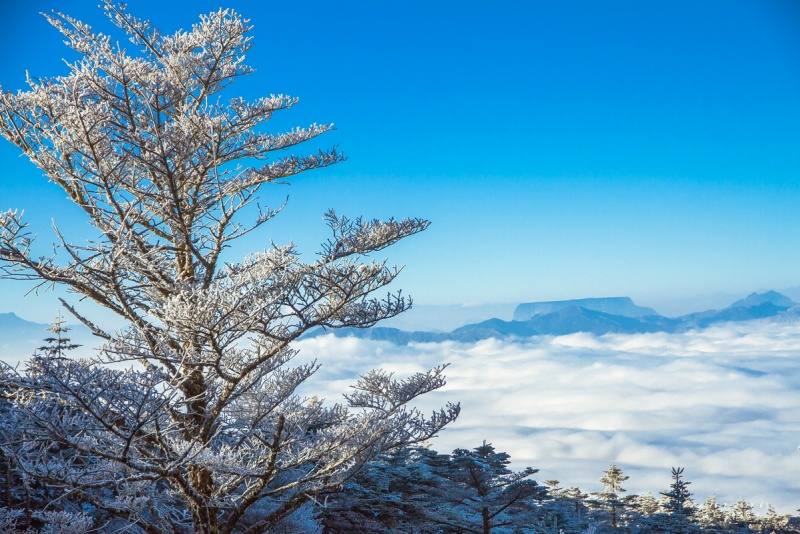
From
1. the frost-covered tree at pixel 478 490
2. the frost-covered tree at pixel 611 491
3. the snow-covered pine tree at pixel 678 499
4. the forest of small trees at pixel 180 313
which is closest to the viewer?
the forest of small trees at pixel 180 313

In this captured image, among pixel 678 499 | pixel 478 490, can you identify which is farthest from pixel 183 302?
pixel 678 499

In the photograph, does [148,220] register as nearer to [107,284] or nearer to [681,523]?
[107,284]

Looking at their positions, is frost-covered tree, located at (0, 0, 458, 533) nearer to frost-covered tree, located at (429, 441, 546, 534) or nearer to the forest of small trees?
the forest of small trees

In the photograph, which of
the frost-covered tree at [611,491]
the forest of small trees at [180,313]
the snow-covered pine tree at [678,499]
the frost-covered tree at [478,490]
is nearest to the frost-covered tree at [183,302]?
the forest of small trees at [180,313]

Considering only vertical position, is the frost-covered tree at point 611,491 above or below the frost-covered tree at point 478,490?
below

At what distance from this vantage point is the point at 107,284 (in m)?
6.77

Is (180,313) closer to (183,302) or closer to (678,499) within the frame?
(183,302)

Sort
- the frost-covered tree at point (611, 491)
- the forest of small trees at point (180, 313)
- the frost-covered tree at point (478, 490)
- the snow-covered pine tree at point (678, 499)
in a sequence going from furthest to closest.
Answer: the frost-covered tree at point (611, 491) → the snow-covered pine tree at point (678, 499) → the frost-covered tree at point (478, 490) → the forest of small trees at point (180, 313)

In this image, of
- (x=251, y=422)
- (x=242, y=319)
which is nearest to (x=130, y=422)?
(x=242, y=319)

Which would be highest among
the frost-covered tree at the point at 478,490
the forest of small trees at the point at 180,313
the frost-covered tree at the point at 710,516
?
the forest of small trees at the point at 180,313

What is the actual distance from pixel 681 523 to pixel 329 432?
2120 centimetres

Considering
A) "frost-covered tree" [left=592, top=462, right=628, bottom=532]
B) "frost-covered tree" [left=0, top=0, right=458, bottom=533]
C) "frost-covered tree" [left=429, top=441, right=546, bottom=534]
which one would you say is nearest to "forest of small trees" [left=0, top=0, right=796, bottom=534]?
"frost-covered tree" [left=0, top=0, right=458, bottom=533]

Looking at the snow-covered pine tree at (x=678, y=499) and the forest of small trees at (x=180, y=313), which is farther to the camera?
the snow-covered pine tree at (x=678, y=499)

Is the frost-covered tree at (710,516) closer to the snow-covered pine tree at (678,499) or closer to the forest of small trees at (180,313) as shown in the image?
the snow-covered pine tree at (678,499)
